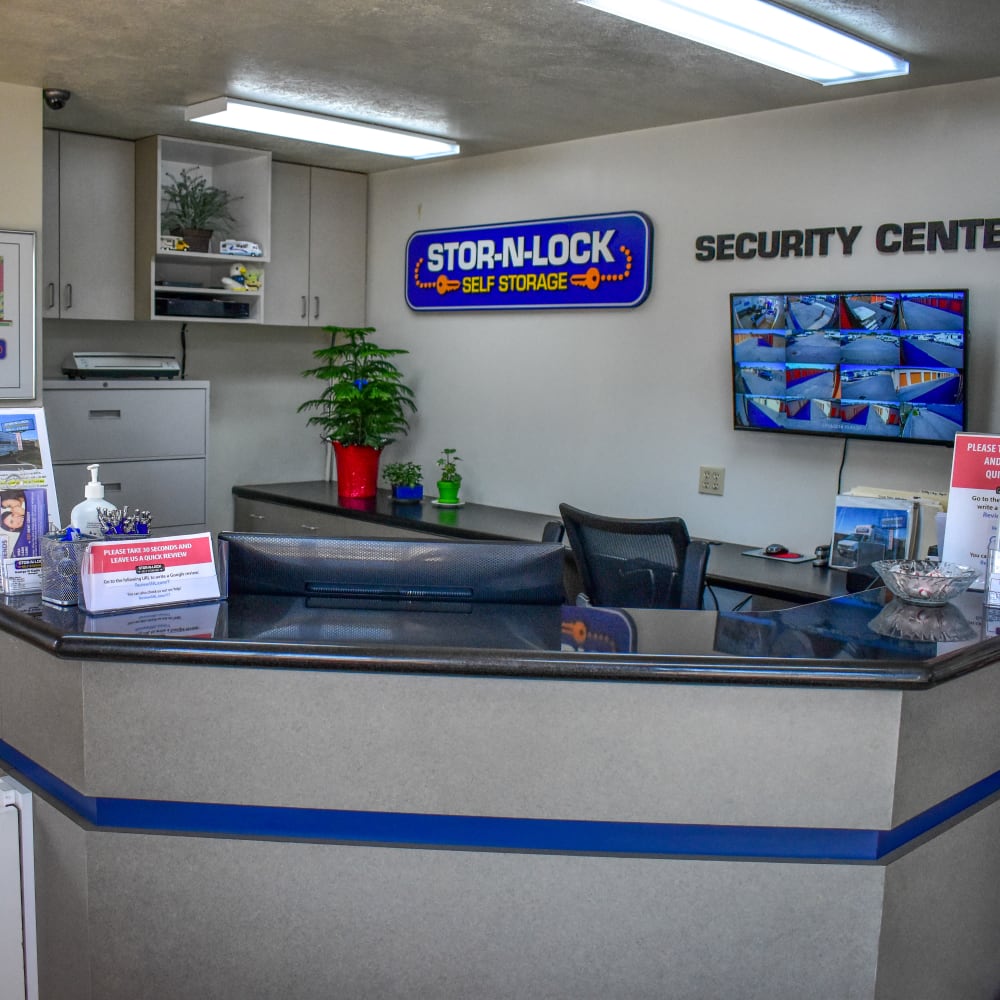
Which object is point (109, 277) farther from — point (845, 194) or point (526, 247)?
point (845, 194)

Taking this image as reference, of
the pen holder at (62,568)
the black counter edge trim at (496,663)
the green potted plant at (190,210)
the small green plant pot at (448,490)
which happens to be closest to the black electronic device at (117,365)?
the green potted plant at (190,210)

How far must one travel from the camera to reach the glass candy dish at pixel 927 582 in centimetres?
248

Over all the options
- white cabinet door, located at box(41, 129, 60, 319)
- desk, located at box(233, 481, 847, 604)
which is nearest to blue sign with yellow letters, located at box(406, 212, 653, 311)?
desk, located at box(233, 481, 847, 604)

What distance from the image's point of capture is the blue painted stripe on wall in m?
2.10

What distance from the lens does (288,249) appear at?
5.77m

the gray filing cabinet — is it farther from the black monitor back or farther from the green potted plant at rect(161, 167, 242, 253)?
the black monitor back

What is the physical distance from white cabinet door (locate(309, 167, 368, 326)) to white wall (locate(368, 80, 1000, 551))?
0.27ft

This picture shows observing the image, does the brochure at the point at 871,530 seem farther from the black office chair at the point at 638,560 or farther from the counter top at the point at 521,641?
the counter top at the point at 521,641

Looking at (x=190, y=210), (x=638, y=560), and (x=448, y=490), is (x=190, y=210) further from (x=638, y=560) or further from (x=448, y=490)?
(x=638, y=560)

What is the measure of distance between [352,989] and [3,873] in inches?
28.0

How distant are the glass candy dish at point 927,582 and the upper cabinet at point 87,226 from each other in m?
3.97

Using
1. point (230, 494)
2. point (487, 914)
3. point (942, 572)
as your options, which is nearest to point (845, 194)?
point (942, 572)

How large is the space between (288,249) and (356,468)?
3.88ft

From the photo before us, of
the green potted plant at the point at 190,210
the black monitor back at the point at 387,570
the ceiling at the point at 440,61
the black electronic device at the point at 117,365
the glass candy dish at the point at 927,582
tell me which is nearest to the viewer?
the black monitor back at the point at 387,570
